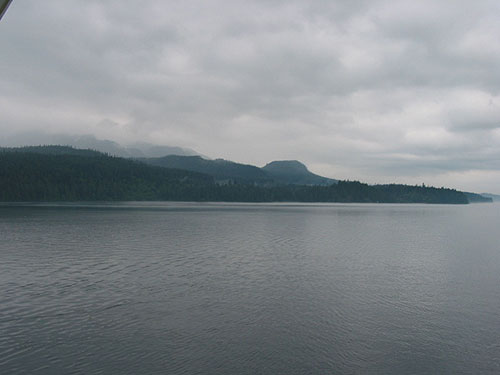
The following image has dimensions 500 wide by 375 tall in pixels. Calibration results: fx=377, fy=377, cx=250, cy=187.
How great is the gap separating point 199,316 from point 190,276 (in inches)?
450

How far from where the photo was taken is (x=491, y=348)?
19.9 meters

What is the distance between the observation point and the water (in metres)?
18.1

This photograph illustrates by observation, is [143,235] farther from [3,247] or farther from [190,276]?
[190,276]

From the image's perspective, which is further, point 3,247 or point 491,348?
point 3,247

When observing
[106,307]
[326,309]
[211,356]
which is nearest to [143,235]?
[106,307]

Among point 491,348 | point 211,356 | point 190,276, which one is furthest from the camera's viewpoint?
point 190,276

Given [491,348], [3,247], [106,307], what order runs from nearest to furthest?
[491,348], [106,307], [3,247]

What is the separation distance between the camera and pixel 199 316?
24344 millimetres

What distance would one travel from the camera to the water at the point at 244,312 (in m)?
18.1

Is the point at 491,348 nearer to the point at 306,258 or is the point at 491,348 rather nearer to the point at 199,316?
the point at 199,316

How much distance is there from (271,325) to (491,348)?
468 inches

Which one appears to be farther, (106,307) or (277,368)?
(106,307)

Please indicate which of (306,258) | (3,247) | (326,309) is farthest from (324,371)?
(3,247)

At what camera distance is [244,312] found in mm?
25500
